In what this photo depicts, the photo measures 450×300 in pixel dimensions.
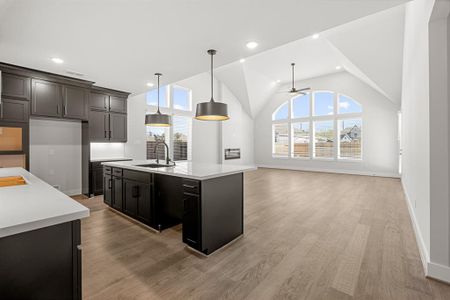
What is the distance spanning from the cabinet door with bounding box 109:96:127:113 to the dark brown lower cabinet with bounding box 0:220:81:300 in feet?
16.9

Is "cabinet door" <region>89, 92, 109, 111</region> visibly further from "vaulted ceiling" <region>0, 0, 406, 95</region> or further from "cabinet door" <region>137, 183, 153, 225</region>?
"cabinet door" <region>137, 183, 153, 225</region>

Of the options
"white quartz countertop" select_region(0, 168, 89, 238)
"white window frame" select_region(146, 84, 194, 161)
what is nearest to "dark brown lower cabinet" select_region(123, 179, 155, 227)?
"white quartz countertop" select_region(0, 168, 89, 238)

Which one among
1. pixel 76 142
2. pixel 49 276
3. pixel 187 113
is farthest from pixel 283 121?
pixel 49 276

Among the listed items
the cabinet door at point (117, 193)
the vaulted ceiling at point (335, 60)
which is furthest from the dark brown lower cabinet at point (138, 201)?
the vaulted ceiling at point (335, 60)

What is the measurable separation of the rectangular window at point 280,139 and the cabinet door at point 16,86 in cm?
897

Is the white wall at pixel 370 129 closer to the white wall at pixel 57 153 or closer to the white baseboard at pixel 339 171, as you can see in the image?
the white baseboard at pixel 339 171

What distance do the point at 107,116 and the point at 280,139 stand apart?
7.55 m

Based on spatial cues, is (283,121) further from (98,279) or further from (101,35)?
(98,279)

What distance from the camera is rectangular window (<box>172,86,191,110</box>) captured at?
764 centimetres

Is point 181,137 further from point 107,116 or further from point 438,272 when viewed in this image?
point 438,272

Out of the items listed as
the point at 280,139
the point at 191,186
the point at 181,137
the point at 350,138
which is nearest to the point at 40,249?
the point at 191,186

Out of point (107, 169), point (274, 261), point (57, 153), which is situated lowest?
point (274, 261)

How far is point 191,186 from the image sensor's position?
7.82 feet

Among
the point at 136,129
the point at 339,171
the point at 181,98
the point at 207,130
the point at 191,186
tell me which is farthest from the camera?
the point at 207,130
